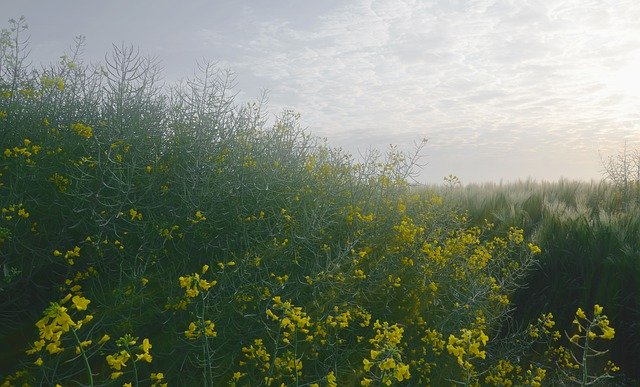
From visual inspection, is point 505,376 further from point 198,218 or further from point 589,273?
point 198,218

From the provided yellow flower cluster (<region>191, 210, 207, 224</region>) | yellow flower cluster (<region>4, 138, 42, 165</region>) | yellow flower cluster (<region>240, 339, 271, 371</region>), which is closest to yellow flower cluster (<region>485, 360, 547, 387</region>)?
yellow flower cluster (<region>240, 339, 271, 371</region>)

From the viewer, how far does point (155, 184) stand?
3.60 m

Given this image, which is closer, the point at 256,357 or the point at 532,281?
the point at 256,357

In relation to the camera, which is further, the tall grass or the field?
the tall grass

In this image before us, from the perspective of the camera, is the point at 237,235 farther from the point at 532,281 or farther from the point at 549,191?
the point at 549,191

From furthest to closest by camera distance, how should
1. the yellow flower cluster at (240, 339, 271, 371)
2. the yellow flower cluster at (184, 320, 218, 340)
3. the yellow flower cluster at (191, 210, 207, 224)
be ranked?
the yellow flower cluster at (191, 210, 207, 224) < the yellow flower cluster at (240, 339, 271, 371) < the yellow flower cluster at (184, 320, 218, 340)

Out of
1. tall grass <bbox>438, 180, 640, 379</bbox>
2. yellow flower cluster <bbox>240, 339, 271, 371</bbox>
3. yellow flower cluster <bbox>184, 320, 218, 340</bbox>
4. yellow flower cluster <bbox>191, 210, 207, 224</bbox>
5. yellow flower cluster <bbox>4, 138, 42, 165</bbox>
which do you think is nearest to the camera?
yellow flower cluster <bbox>184, 320, 218, 340</bbox>

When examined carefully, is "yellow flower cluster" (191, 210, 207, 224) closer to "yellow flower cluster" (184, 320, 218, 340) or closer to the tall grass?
"yellow flower cluster" (184, 320, 218, 340)

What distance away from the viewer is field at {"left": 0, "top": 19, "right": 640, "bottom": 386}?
114 inches

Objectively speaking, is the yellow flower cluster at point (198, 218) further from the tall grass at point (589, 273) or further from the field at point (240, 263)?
the tall grass at point (589, 273)

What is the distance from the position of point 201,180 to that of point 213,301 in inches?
38.0

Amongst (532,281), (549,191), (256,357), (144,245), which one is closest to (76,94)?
(144,245)

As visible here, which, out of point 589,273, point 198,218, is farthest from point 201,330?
point 589,273

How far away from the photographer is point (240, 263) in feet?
10.2
